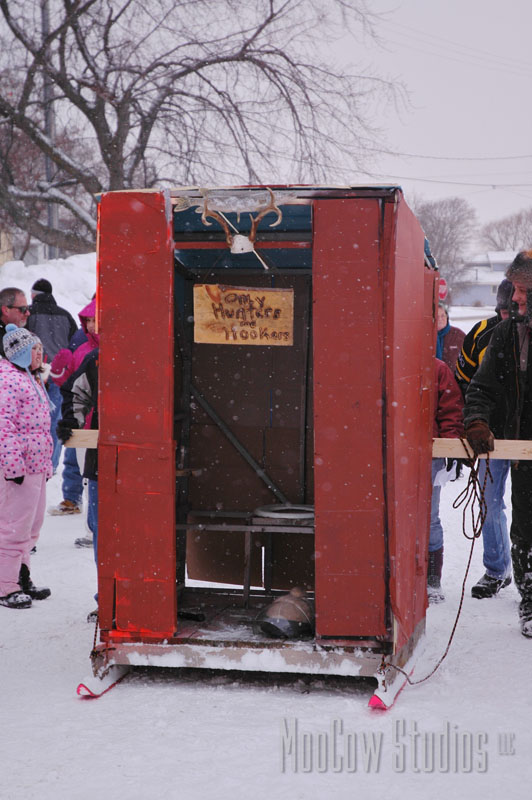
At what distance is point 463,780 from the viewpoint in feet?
10.5

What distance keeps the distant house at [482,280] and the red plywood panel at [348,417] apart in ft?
194

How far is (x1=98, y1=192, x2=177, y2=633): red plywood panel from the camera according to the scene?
4.09 m

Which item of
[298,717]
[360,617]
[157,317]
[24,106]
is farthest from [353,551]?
[24,106]

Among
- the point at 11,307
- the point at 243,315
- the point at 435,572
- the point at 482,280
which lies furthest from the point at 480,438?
the point at 482,280

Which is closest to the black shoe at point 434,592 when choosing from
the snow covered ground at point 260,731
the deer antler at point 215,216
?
the snow covered ground at point 260,731

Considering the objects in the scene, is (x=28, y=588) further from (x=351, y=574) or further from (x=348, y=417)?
(x=348, y=417)

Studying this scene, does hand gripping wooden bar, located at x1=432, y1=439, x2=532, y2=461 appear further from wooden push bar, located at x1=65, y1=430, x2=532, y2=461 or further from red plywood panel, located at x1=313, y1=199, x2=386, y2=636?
red plywood panel, located at x1=313, y1=199, x2=386, y2=636

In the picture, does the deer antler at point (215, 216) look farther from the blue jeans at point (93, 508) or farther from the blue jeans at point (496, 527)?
the blue jeans at point (496, 527)

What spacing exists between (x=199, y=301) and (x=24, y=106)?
13.4 meters

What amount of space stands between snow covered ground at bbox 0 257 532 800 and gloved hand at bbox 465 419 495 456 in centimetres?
115

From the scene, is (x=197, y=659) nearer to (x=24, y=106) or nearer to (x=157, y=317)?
(x=157, y=317)

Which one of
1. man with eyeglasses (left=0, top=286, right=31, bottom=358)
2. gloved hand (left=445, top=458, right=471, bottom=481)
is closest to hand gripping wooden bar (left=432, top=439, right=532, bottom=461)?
gloved hand (left=445, top=458, right=471, bottom=481)

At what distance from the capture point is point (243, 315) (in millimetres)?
4516

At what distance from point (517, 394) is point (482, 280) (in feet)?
255
